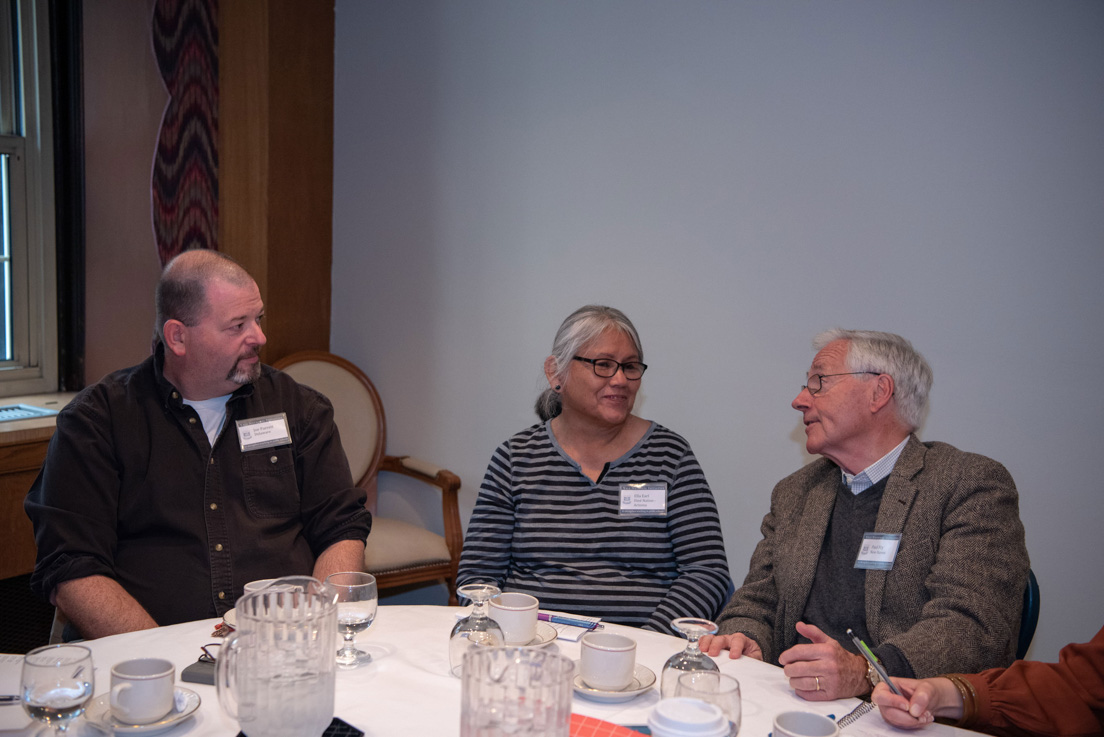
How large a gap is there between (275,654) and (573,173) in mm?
2778

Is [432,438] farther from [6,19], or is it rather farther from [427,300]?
[6,19]

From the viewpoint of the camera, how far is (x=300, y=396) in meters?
2.62

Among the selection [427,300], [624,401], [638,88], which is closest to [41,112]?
[427,300]

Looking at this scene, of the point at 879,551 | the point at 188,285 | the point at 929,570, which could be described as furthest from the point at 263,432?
the point at 929,570

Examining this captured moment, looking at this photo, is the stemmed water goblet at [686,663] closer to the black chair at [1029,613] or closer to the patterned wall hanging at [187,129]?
the black chair at [1029,613]

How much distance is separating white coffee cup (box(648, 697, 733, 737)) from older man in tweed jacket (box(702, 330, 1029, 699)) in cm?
65

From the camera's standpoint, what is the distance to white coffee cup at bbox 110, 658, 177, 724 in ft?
4.24

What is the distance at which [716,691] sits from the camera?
1.26 m

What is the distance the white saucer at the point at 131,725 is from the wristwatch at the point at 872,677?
117cm

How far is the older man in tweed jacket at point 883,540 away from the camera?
1.90 meters

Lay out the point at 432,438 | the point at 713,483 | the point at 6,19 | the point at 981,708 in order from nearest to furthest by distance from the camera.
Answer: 1. the point at 981,708
2. the point at 713,483
3. the point at 6,19
4. the point at 432,438

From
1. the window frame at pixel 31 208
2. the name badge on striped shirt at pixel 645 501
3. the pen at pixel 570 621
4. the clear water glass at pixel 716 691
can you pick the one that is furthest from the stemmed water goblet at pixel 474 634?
the window frame at pixel 31 208

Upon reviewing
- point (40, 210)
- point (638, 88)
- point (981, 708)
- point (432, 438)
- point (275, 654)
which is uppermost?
point (638, 88)

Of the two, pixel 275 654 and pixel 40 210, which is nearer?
pixel 275 654
